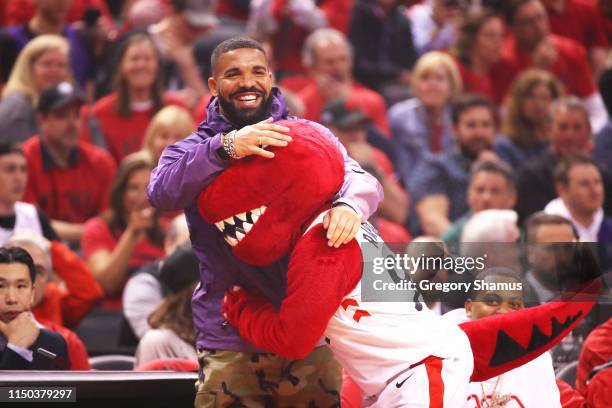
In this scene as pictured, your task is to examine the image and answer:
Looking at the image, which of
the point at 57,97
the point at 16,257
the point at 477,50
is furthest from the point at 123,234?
the point at 477,50

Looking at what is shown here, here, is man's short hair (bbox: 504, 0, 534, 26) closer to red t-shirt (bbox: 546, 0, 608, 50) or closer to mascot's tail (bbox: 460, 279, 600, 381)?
red t-shirt (bbox: 546, 0, 608, 50)

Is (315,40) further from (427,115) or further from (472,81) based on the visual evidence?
(472,81)

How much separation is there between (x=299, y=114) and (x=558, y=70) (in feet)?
7.79

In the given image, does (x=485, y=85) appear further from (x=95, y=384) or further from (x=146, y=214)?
(x=95, y=384)

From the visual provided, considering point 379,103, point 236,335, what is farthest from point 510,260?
point 379,103

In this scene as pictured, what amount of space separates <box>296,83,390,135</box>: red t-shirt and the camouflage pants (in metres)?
3.92

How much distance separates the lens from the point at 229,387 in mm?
3482

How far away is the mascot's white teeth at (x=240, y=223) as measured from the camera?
3.32 metres

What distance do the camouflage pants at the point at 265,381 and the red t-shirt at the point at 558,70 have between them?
5083 millimetres

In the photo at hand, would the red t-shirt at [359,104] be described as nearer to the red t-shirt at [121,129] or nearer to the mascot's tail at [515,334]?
the red t-shirt at [121,129]

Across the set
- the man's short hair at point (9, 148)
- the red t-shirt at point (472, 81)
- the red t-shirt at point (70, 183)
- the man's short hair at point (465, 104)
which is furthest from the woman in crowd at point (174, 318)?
the red t-shirt at point (472, 81)

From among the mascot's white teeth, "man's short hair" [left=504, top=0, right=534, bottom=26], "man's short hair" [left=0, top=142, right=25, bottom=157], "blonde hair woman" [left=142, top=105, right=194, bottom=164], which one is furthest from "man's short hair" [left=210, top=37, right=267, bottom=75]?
"man's short hair" [left=504, top=0, right=534, bottom=26]

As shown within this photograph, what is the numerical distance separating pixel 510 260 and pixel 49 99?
3.46 metres

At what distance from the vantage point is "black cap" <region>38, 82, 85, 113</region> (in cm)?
655
